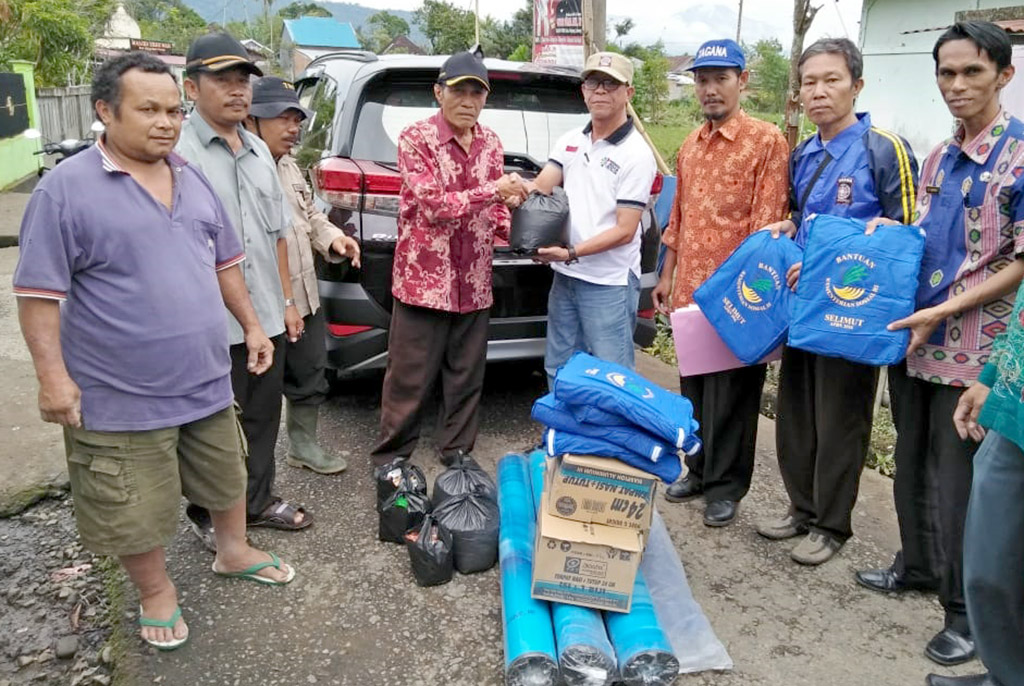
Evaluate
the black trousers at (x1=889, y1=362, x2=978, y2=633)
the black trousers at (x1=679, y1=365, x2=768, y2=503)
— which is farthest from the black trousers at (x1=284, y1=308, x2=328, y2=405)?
the black trousers at (x1=889, y1=362, x2=978, y2=633)

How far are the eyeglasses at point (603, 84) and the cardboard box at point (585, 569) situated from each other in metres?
1.88

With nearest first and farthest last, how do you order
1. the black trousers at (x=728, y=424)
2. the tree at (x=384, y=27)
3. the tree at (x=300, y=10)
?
1. the black trousers at (x=728, y=424)
2. the tree at (x=384, y=27)
3. the tree at (x=300, y=10)

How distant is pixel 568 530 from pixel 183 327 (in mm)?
1408

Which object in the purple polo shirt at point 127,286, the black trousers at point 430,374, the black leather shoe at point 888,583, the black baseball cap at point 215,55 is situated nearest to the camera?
the purple polo shirt at point 127,286

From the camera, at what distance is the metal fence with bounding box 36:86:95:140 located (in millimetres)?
16359

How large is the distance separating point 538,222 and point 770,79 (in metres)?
45.3

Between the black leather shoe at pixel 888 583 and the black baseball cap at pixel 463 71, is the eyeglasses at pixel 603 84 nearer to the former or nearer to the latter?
the black baseball cap at pixel 463 71

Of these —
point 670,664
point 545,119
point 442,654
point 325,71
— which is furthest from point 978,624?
point 325,71

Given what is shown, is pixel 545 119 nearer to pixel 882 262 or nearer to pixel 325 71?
pixel 325 71

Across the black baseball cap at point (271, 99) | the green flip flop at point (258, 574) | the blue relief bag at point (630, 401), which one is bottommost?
the green flip flop at point (258, 574)

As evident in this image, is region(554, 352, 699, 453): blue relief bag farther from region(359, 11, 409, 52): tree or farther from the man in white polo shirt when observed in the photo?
region(359, 11, 409, 52): tree

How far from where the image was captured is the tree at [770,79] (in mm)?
41625

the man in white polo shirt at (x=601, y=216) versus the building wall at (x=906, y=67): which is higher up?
the building wall at (x=906, y=67)

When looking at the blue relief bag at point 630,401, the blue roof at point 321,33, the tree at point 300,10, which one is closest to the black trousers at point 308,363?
the blue relief bag at point 630,401
